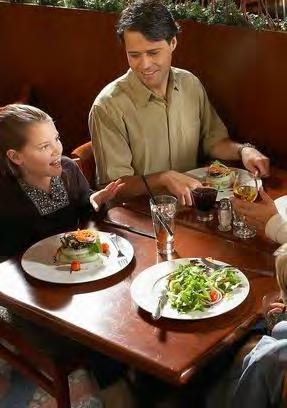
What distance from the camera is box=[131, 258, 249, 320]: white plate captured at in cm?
153

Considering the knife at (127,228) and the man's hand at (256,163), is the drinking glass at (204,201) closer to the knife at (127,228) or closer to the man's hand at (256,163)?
the knife at (127,228)

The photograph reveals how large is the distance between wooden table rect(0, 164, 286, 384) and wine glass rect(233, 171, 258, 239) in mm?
49

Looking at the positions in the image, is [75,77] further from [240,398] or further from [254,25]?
[240,398]

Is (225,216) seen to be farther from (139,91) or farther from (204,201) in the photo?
(139,91)

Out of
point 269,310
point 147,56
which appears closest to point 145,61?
point 147,56

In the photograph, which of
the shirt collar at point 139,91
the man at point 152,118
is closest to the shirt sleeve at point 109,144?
the man at point 152,118

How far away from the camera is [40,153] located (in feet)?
7.07

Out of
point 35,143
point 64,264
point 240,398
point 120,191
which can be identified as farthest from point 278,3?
point 240,398

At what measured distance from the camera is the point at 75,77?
150 inches

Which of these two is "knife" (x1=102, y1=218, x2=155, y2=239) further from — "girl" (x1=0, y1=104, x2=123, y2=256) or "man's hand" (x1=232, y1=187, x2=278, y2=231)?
"man's hand" (x1=232, y1=187, x2=278, y2=231)

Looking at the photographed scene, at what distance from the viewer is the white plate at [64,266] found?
5.70 feet

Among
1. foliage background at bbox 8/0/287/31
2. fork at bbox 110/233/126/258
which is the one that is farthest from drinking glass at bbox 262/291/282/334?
foliage background at bbox 8/0/287/31

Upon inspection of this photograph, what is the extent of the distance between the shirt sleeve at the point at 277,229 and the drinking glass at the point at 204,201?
237mm

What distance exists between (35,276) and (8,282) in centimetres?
8
